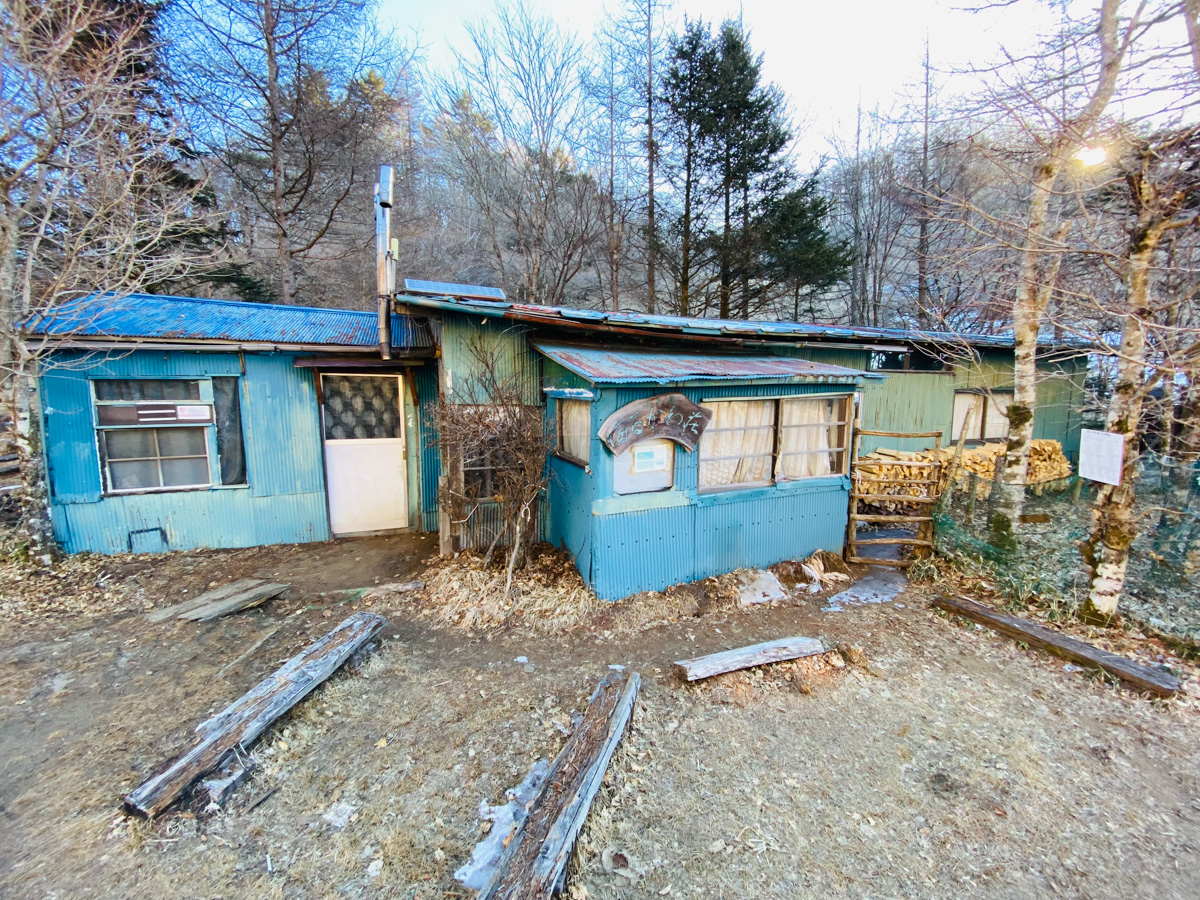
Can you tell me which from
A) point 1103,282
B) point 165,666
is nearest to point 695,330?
point 1103,282

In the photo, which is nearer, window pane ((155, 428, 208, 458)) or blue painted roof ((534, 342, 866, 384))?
blue painted roof ((534, 342, 866, 384))

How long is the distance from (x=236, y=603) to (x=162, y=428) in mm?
2848

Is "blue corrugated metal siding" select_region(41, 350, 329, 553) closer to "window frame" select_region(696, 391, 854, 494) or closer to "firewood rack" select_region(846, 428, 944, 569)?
"window frame" select_region(696, 391, 854, 494)

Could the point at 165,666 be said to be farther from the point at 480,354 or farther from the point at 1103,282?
the point at 1103,282

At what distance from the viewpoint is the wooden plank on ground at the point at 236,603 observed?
4801 mm

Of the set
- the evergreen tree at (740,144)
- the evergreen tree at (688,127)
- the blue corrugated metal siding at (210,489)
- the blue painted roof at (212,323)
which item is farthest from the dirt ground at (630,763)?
the evergreen tree at (688,127)

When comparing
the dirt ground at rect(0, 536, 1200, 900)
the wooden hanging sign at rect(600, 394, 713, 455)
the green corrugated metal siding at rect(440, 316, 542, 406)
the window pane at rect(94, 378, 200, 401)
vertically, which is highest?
the green corrugated metal siding at rect(440, 316, 542, 406)

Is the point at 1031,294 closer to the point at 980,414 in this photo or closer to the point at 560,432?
the point at 980,414

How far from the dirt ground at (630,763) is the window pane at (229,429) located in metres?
2.04

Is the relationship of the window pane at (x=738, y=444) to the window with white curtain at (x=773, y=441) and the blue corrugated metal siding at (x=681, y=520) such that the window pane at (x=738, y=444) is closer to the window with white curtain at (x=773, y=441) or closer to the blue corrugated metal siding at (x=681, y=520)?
the window with white curtain at (x=773, y=441)

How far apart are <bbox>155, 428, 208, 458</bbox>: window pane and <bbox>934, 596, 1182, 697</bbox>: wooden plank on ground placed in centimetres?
921

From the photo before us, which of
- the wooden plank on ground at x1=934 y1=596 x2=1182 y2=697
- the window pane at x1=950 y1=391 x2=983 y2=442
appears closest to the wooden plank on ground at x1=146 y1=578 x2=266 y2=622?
the wooden plank on ground at x1=934 y1=596 x2=1182 y2=697

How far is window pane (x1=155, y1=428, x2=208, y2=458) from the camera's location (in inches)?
244

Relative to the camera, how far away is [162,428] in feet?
20.2
